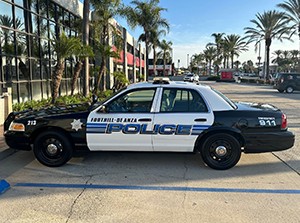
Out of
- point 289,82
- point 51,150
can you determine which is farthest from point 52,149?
point 289,82

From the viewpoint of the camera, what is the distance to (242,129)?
5023 mm

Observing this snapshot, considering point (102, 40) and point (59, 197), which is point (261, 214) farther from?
point (102, 40)

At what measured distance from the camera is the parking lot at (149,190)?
3.56 meters

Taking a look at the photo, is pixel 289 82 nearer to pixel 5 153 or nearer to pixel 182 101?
pixel 182 101

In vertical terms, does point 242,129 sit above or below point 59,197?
above

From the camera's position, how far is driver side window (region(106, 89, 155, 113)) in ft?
16.7

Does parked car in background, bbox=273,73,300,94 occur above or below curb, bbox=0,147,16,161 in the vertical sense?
above

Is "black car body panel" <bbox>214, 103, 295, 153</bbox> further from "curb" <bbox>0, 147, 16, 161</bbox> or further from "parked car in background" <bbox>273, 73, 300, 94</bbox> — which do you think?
"parked car in background" <bbox>273, 73, 300, 94</bbox>

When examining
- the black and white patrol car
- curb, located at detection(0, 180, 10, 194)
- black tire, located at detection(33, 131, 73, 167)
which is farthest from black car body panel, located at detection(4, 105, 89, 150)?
curb, located at detection(0, 180, 10, 194)

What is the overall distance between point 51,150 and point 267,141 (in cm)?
396

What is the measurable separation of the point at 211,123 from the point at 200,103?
1.37 feet

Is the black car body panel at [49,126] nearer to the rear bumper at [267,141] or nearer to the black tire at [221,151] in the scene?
the black tire at [221,151]

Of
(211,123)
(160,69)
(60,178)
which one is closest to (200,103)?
(211,123)

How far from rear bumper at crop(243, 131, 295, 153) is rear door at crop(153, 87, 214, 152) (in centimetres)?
80
